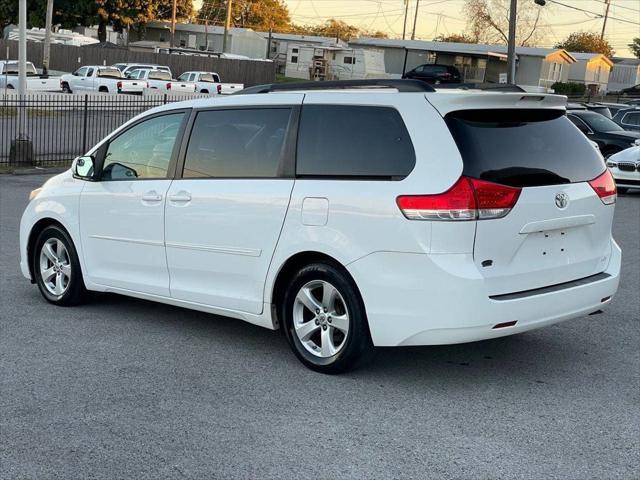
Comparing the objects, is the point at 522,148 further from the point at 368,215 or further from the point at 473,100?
the point at 368,215

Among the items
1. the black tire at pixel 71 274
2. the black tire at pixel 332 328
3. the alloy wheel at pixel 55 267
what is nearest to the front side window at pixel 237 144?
the black tire at pixel 332 328

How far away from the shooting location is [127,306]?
7812 mm

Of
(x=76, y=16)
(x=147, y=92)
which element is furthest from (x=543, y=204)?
(x=76, y=16)

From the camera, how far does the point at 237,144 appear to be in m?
6.40

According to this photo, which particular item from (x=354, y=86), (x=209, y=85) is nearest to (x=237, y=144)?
(x=354, y=86)

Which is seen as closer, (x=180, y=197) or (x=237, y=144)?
(x=237, y=144)

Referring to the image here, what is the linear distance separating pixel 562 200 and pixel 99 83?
3628 cm

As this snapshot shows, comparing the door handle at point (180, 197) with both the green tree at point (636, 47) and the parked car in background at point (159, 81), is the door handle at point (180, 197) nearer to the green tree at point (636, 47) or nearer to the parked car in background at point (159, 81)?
the parked car in background at point (159, 81)

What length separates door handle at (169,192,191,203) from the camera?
6512 mm

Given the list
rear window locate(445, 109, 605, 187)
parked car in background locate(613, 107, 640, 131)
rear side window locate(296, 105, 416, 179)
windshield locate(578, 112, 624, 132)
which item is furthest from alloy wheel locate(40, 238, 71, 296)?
parked car in background locate(613, 107, 640, 131)

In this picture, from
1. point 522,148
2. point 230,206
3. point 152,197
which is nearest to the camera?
point 522,148

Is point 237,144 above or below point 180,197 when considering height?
above

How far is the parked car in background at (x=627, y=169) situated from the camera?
19.4m

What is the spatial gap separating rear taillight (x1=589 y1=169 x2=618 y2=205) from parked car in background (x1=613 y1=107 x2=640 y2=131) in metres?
20.5
